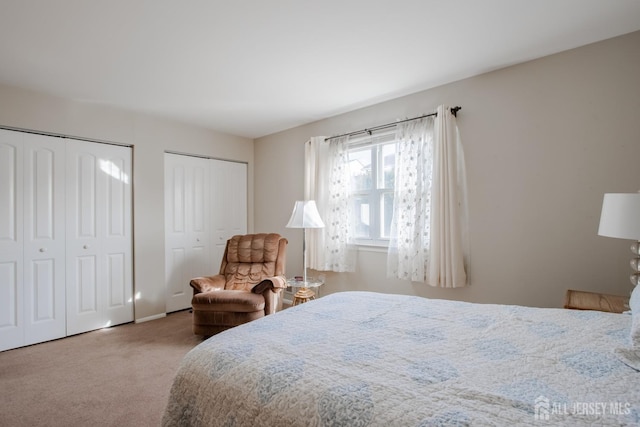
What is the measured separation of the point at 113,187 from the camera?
141 inches

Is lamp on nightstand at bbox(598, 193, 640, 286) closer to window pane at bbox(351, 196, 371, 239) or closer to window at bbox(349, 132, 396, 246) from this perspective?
window at bbox(349, 132, 396, 246)

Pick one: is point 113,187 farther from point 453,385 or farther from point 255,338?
point 453,385

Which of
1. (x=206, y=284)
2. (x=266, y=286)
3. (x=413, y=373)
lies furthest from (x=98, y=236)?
(x=413, y=373)

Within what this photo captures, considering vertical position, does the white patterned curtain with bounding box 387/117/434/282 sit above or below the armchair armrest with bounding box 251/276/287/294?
above

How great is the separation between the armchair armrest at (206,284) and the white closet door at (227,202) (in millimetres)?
1072

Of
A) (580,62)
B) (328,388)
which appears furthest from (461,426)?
(580,62)

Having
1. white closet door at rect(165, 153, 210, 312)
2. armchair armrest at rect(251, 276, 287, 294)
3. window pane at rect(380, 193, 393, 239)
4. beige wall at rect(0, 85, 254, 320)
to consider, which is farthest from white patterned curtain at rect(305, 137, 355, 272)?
beige wall at rect(0, 85, 254, 320)

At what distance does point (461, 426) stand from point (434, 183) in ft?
7.79

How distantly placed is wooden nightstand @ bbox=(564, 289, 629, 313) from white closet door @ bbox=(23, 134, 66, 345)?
14.0 ft

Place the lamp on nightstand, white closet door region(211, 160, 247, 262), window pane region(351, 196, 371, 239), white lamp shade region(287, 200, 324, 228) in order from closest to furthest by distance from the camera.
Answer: the lamp on nightstand
white lamp shade region(287, 200, 324, 228)
window pane region(351, 196, 371, 239)
white closet door region(211, 160, 247, 262)

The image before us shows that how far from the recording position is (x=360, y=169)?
370 centimetres

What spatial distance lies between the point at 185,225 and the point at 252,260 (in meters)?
1.13

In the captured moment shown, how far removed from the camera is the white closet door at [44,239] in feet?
9.94

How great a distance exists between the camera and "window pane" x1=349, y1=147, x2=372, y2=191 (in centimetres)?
365
